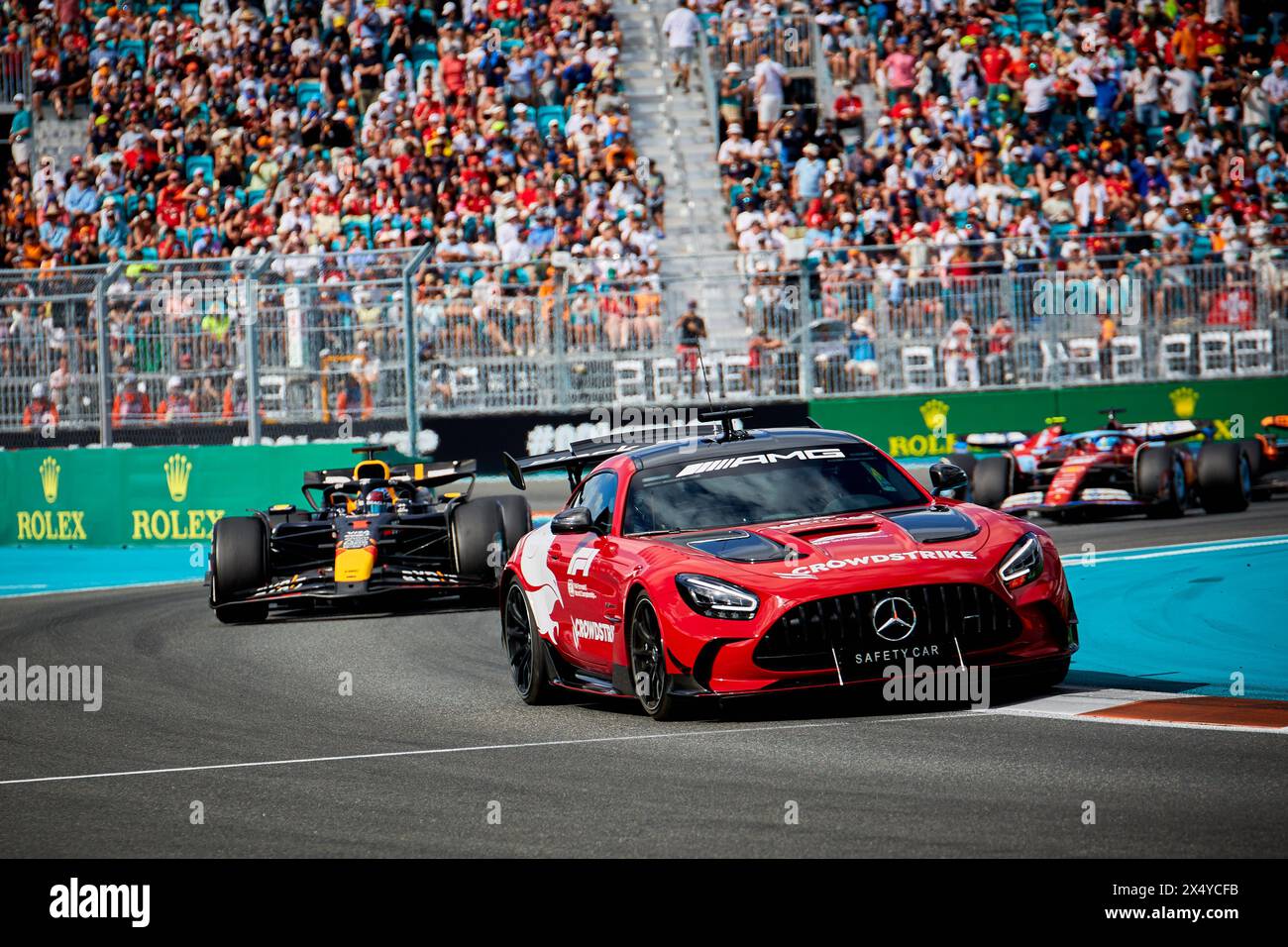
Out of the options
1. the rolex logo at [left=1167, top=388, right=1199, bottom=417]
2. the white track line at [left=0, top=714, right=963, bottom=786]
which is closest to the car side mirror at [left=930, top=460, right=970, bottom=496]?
the white track line at [left=0, top=714, right=963, bottom=786]

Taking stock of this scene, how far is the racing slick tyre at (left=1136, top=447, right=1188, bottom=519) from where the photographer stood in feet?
62.2

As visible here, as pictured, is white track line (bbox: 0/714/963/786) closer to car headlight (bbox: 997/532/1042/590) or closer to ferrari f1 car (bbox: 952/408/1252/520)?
car headlight (bbox: 997/532/1042/590)

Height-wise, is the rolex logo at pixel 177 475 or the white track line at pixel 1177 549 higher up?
the rolex logo at pixel 177 475

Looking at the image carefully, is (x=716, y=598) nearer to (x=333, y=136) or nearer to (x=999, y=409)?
(x=999, y=409)

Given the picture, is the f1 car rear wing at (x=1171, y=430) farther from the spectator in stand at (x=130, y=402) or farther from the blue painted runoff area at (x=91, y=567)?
the spectator in stand at (x=130, y=402)

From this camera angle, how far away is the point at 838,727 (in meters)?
8.32

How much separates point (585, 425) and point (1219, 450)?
24.4 ft

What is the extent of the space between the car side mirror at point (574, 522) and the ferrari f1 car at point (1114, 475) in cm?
1035

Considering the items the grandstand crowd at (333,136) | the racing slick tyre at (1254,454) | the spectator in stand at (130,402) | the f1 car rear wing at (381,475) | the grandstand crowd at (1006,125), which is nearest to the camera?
the f1 car rear wing at (381,475)

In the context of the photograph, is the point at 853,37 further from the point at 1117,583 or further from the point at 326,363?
the point at 1117,583

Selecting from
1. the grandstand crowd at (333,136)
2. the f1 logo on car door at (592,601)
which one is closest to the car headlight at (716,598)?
the f1 logo on car door at (592,601)

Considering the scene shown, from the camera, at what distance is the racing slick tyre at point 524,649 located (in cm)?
977

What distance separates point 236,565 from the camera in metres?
14.5
